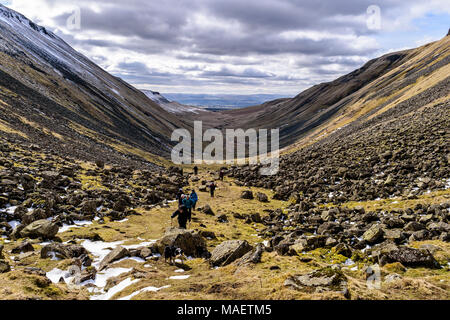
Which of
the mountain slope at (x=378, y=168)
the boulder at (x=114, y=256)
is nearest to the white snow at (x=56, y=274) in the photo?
the boulder at (x=114, y=256)

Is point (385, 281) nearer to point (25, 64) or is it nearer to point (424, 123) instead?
point (424, 123)

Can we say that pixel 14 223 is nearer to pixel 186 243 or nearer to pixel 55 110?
pixel 186 243

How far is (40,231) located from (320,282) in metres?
15.5

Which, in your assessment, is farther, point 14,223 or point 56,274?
point 14,223

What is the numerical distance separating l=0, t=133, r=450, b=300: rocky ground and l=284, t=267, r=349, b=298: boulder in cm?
3

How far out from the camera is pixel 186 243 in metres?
16.6

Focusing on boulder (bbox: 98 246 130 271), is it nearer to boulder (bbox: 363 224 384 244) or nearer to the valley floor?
the valley floor

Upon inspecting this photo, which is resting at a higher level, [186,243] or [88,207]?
[88,207]

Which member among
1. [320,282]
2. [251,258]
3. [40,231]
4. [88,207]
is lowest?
[251,258]

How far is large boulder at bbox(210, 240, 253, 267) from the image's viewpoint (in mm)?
14289

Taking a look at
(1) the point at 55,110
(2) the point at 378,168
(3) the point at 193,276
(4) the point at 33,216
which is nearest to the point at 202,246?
(3) the point at 193,276

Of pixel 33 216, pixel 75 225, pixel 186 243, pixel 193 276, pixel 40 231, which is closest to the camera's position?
pixel 193 276

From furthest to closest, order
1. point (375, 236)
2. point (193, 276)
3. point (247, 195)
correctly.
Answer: point (247, 195), point (375, 236), point (193, 276)

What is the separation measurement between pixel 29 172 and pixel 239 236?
63.6 ft
